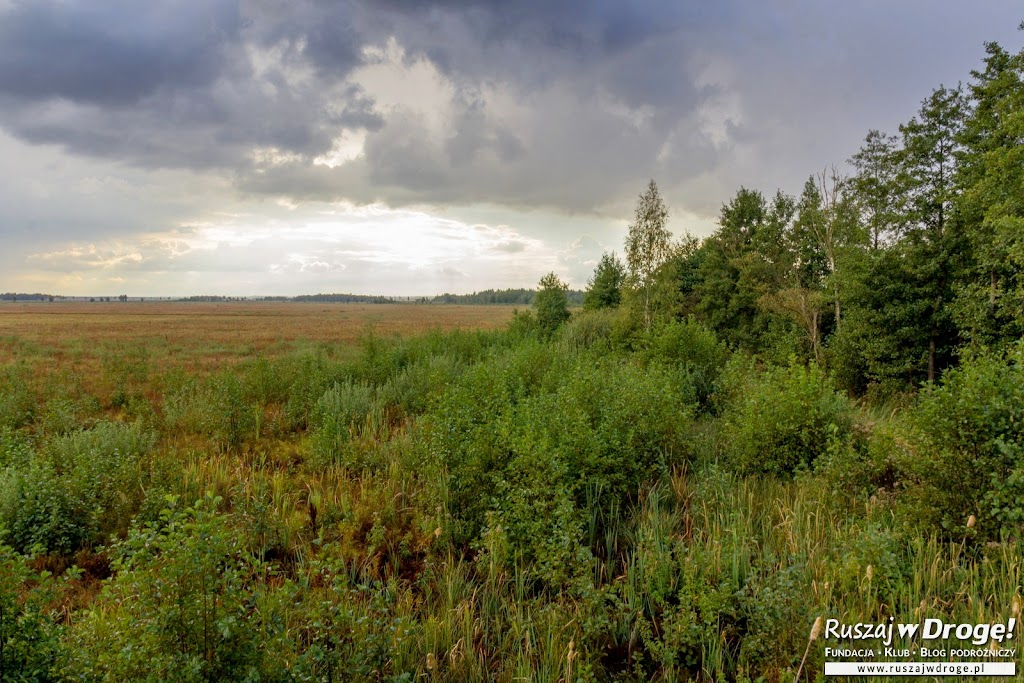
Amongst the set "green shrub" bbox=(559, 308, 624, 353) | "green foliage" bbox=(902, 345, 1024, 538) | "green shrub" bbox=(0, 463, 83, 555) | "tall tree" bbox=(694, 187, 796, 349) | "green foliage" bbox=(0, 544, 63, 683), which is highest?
"tall tree" bbox=(694, 187, 796, 349)

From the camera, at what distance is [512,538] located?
5.23 meters

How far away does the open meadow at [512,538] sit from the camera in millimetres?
2951

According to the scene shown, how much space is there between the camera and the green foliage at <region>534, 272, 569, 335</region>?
26672 mm

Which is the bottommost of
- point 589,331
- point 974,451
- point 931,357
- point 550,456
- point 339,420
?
point 339,420

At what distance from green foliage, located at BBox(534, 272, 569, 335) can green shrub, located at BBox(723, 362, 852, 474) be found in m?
18.7

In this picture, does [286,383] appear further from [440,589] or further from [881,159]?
[881,159]

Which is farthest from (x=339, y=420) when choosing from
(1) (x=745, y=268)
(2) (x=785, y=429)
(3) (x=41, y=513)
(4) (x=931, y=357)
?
(1) (x=745, y=268)

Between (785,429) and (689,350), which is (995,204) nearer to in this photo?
(689,350)

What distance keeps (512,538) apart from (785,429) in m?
4.62

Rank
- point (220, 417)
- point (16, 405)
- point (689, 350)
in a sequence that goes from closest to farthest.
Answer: point (220, 417), point (16, 405), point (689, 350)

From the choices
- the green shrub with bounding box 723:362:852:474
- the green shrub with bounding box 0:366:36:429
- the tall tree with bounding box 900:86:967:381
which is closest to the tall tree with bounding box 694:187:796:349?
the tall tree with bounding box 900:86:967:381

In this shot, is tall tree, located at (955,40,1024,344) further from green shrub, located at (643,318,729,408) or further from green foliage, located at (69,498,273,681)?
green foliage, located at (69,498,273,681)

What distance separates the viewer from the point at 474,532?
5887 millimetres

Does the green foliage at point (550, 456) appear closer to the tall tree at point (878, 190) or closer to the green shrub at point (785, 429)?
the green shrub at point (785, 429)
